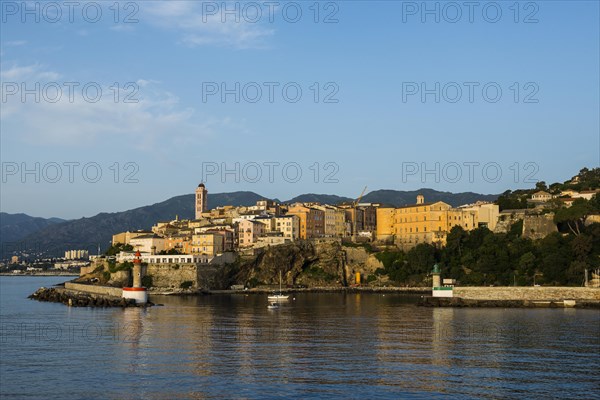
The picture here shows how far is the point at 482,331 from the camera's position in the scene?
4172 cm

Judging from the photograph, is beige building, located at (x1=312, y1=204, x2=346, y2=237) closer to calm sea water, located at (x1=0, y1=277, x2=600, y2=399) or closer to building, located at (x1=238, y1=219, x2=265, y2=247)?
building, located at (x1=238, y1=219, x2=265, y2=247)

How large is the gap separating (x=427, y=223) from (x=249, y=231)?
2641cm

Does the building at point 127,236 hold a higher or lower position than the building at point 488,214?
lower

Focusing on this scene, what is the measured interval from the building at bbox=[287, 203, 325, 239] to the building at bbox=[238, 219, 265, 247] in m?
6.92

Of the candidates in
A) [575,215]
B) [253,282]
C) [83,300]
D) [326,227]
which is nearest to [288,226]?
[326,227]

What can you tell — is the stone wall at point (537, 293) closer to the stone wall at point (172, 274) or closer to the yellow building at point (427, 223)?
the yellow building at point (427, 223)

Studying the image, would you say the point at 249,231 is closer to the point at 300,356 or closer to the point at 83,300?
the point at 83,300

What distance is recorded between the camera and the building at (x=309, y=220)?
10956 centimetres

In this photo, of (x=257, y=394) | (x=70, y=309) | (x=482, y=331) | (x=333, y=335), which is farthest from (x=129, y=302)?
(x=257, y=394)

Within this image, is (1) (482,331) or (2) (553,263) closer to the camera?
(1) (482,331)

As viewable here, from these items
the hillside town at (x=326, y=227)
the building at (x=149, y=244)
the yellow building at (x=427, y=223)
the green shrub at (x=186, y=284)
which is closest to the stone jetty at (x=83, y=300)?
the green shrub at (x=186, y=284)

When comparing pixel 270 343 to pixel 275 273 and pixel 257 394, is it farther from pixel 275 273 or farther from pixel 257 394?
pixel 275 273

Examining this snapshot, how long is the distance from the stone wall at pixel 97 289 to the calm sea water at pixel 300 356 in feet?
69.8

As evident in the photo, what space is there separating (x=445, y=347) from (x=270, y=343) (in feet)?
28.8
